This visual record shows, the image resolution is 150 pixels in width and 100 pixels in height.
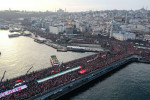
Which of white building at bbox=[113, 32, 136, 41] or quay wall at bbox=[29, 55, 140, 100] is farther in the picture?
white building at bbox=[113, 32, 136, 41]

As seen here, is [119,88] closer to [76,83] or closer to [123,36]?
[76,83]

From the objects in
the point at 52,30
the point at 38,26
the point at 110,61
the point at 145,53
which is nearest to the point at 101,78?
the point at 110,61

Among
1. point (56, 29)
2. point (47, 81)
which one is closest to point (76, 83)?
point (47, 81)

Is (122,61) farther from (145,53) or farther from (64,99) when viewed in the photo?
(64,99)

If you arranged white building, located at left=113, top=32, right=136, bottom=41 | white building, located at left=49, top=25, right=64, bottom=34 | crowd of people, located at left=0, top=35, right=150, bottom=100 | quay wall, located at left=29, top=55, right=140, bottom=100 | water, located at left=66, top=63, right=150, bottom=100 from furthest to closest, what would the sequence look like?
white building, located at left=49, top=25, right=64, bottom=34, white building, located at left=113, top=32, right=136, bottom=41, water, located at left=66, top=63, right=150, bottom=100, quay wall, located at left=29, top=55, right=140, bottom=100, crowd of people, located at left=0, top=35, right=150, bottom=100

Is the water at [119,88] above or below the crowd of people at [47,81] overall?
below

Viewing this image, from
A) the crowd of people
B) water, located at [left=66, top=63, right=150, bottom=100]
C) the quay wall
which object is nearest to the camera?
the crowd of people

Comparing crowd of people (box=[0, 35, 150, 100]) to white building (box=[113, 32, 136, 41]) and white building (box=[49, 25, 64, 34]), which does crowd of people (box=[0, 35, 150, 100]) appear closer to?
white building (box=[113, 32, 136, 41])

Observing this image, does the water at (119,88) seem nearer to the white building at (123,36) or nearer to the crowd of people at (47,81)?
the crowd of people at (47,81)

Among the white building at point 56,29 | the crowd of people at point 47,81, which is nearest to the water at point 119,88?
the crowd of people at point 47,81

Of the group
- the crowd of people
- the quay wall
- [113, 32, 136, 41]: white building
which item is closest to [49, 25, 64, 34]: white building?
[113, 32, 136, 41]: white building
